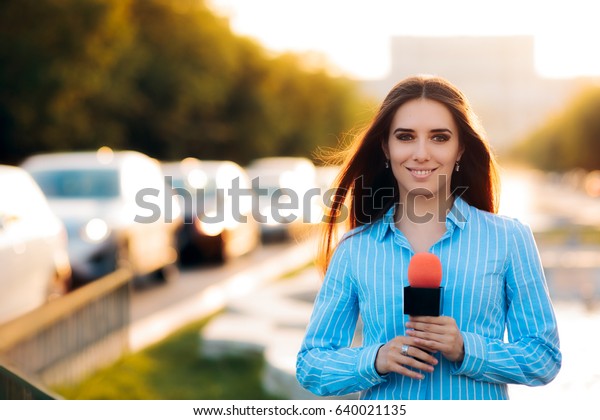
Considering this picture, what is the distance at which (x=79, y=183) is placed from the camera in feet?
38.6

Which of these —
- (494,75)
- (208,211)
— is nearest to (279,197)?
(208,211)

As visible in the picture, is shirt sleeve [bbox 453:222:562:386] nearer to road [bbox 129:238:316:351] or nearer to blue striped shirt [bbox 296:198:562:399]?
blue striped shirt [bbox 296:198:562:399]

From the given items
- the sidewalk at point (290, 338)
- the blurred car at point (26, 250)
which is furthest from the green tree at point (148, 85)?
the blurred car at point (26, 250)

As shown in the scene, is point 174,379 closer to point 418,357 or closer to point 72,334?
point 72,334

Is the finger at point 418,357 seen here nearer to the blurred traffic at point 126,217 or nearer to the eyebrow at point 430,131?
the eyebrow at point 430,131

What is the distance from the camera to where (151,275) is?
1327cm

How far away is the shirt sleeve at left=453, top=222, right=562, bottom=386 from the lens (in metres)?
2.31

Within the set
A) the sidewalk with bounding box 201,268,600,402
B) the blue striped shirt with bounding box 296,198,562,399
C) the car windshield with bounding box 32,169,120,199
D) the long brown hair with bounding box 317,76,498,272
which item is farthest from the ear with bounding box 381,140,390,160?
the car windshield with bounding box 32,169,120,199

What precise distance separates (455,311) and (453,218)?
0.24 m

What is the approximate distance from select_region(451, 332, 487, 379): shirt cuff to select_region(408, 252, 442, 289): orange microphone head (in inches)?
6.2

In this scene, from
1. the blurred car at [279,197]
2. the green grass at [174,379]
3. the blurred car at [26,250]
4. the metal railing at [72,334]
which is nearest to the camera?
the metal railing at [72,334]

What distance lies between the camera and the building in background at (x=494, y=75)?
102 metres

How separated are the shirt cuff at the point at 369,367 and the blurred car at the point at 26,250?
5.34m
